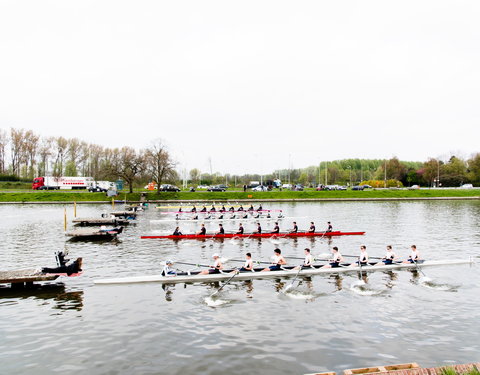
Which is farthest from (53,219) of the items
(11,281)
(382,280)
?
(382,280)

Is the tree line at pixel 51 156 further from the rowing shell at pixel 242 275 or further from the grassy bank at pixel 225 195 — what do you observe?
the rowing shell at pixel 242 275

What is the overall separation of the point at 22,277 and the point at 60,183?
8390cm

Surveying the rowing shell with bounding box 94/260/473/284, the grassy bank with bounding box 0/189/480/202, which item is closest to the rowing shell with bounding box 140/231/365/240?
the rowing shell with bounding box 94/260/473/284

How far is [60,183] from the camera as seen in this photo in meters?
94.7

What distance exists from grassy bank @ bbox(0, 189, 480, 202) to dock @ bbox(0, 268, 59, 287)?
198 ft

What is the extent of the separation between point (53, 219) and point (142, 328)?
40.9 m

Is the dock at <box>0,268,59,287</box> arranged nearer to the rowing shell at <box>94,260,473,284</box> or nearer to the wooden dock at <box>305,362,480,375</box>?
the rowing shell at <box>94,260,473,284</box>

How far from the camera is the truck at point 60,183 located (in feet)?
308

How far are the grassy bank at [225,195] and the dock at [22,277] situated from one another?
60426mm

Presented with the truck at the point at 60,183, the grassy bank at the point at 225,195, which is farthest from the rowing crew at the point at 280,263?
the truck at the point at 60,183

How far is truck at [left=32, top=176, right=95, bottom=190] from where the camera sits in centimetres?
9381

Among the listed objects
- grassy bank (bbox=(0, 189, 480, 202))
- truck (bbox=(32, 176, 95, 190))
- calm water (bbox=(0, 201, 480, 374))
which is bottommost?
calm water (bbox=(0, 201, 480, 374))

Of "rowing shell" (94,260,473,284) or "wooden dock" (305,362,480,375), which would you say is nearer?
"wooden dock" (305,362,480,375)

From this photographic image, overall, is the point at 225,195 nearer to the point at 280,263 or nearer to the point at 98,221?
the point at 98,221
